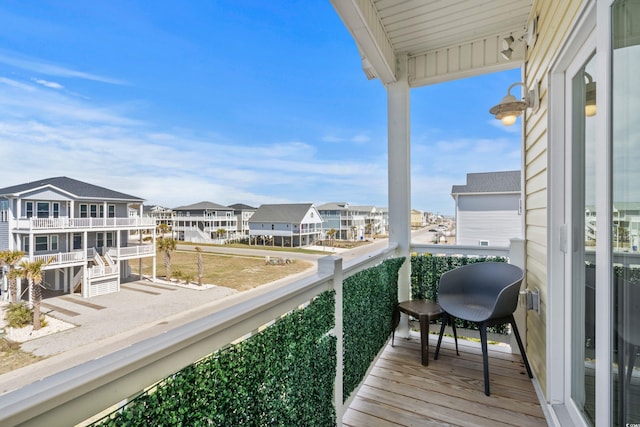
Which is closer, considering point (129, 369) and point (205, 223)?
point (129, 369)

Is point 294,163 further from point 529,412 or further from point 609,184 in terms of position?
point 529,412

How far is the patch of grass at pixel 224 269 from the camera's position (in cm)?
105

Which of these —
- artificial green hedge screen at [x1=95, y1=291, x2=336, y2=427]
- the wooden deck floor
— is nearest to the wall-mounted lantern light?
artificial green hedge screen at [x1=95, y1=291, x2=336, y2=427]

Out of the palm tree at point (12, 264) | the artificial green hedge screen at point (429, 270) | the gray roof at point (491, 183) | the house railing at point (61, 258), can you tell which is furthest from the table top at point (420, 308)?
the palm tree at point (12, 264)

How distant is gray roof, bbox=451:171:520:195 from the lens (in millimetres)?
2781

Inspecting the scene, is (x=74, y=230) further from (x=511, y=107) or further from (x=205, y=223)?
(x=511, y=107)

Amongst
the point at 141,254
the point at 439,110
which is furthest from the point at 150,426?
the point at 439,110

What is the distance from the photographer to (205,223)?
4.18 feet

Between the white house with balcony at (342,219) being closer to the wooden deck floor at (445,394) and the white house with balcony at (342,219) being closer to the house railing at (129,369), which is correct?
the house railing at (129,369)

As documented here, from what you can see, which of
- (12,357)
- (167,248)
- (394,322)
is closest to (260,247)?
→ (167,248)

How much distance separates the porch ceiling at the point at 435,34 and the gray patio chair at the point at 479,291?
184cm

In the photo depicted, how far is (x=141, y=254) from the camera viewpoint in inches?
39.6

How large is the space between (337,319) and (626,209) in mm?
1315

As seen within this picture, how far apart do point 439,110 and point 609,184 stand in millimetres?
2166
